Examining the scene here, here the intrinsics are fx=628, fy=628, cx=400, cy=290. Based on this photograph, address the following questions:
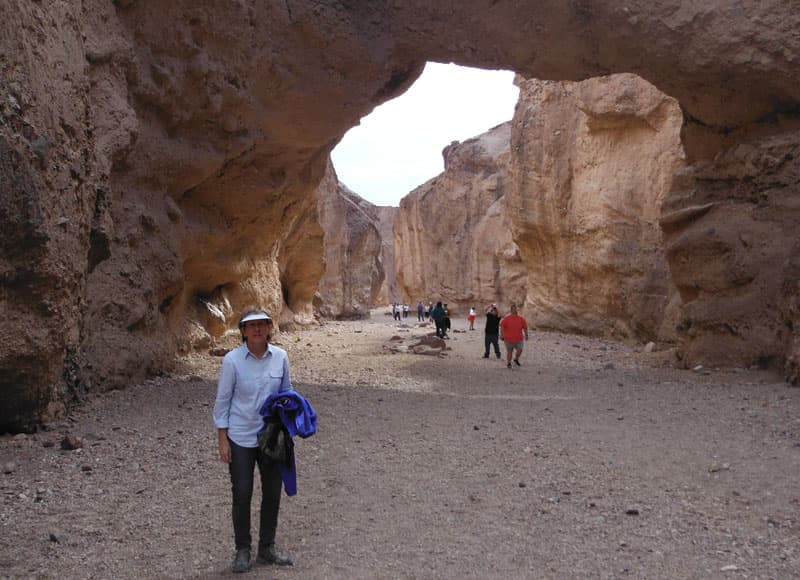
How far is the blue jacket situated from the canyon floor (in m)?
0.44

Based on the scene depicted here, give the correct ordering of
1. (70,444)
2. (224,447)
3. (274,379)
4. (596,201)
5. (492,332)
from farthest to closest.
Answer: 1. (596,201)
2. (492,332)
3. (70,444)
4. (274,379)
5. (224,447)

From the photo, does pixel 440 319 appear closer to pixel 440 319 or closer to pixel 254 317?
pixel 440 319

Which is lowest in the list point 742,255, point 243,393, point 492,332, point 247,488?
point 247,488

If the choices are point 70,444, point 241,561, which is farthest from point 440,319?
point 241,561

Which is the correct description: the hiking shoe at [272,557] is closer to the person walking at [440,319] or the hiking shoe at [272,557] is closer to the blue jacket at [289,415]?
the blue jacket at [289,415]

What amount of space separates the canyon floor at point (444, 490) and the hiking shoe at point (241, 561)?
0.07 metres

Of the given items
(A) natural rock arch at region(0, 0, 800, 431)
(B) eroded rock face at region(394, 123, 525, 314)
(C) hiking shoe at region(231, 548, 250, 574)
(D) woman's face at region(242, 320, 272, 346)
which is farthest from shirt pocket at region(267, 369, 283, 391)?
(B) eroded rock face at region(394, 123, 525, 314)

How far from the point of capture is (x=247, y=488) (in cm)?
280

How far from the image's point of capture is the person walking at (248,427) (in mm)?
2799

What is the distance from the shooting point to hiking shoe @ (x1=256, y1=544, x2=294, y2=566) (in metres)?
2.86

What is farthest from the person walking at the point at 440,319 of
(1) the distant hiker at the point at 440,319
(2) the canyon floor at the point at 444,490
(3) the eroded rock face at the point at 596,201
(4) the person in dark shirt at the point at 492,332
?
(2) the canyon floor at the point at 444,490

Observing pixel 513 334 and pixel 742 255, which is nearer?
pixel 742 255

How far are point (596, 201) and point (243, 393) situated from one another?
15.7 meters

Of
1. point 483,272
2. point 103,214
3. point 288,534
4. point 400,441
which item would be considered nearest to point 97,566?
point 288,534
